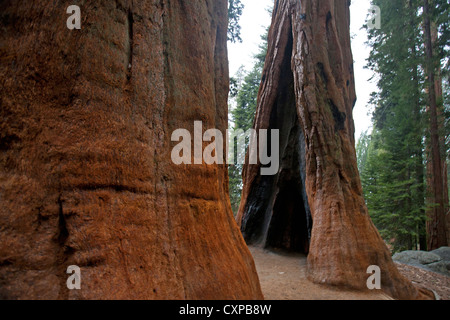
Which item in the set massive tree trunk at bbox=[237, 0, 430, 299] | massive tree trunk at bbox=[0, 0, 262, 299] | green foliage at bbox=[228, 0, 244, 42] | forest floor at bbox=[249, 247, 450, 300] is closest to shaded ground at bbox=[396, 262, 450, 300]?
forest floor at bbox=[249, 247, 450, 300]

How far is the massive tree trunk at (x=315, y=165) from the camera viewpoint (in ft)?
16.1

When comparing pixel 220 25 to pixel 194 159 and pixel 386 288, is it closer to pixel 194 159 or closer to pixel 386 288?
pixel 194 159

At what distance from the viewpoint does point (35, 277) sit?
1630mm

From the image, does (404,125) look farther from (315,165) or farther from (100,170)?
(100,170)

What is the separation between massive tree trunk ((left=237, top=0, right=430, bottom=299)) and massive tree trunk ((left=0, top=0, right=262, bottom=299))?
3.06m

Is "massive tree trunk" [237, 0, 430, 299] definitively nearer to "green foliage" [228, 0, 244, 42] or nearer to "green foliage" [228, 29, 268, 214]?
"green foliage" [228, 0, 244, 42]

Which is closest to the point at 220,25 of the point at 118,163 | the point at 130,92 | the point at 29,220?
the point at 130,92

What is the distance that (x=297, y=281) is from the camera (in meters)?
5.07

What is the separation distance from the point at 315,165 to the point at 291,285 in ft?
8.64

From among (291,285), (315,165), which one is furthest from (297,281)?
(315,165)

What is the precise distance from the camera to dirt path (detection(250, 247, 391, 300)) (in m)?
4.26

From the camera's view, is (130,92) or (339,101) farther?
(339,101)

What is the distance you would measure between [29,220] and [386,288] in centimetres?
557
